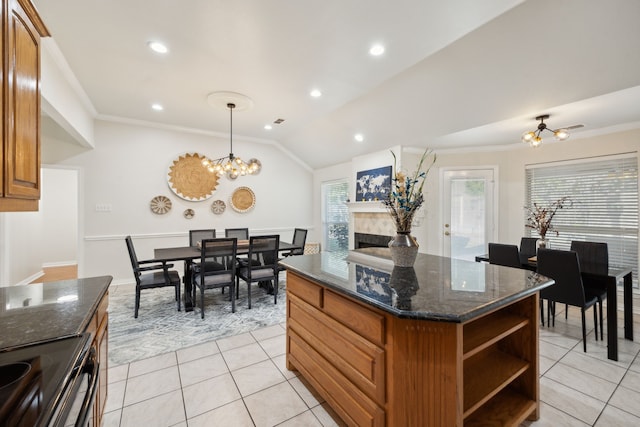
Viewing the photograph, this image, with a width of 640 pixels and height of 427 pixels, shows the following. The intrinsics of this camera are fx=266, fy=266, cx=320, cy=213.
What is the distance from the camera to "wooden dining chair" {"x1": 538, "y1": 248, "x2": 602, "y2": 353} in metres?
2.45

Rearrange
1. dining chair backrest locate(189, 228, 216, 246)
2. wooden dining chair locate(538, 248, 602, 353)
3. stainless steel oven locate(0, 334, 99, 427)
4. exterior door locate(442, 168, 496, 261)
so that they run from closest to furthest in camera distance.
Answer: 1. stainless steel oven locate(0, 334, 99, 427)
2. wooden dining chair locate(538, 248, 602, 353)
3. dining chair backrest locate(189, 228, 216, 246)
4. exterior door locate(442, 168, 496, 261)

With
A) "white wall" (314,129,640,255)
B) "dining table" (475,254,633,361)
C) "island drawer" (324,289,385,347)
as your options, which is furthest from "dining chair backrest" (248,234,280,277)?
"dining table" (475,254,633,361)

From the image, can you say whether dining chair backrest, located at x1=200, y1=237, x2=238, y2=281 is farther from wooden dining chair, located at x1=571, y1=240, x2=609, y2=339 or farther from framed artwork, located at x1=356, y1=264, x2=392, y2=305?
wooden dining chair, located at x1=571, y1=240, x2=609, y2=339

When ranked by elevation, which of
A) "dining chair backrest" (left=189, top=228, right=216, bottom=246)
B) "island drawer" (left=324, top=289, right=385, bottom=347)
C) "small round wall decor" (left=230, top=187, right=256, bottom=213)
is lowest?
"island drawer" (left=324, top=289, right=385, bottom=347)

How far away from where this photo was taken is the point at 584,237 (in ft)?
12.7

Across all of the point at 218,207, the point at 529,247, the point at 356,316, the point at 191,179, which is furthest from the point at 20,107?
the point at 529,247

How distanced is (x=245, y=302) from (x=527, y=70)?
4.27 meters

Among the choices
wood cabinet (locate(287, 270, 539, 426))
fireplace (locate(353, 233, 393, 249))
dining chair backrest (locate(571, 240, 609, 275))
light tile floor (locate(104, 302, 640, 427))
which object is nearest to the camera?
wood cabinet (locate(287, 270, 539, 426))

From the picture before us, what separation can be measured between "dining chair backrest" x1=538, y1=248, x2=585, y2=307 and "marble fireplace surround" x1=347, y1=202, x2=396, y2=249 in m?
2.16

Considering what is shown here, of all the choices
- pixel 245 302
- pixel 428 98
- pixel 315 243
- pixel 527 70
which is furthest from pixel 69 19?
pixel 315 243

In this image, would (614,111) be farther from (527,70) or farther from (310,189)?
(310,189)

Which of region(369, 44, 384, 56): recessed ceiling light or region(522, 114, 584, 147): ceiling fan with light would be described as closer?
region(369, 44, 384, 56): recessed ceiling light

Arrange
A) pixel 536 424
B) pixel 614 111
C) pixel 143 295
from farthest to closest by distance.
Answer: pixel 143 295 < pixel 614 111 < pixel 536 424

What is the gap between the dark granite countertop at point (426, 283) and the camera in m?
1.16
